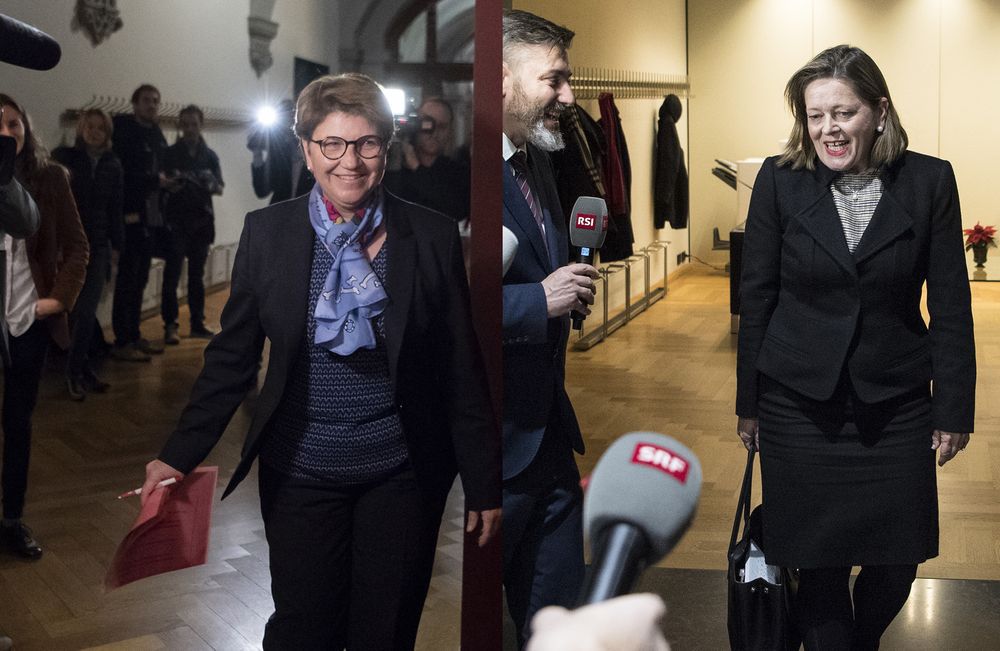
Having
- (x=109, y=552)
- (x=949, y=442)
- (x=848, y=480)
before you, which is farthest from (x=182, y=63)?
(x=949, y=442)

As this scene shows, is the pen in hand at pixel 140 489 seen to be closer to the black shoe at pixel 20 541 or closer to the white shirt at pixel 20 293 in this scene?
the black shoe at pixel 20 541

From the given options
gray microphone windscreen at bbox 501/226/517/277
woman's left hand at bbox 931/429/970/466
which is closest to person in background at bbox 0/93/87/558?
gray microphone windscreen at bbox 501/226/517/277

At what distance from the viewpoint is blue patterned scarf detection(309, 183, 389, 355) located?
2117 millimetres

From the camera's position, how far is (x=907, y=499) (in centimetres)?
254

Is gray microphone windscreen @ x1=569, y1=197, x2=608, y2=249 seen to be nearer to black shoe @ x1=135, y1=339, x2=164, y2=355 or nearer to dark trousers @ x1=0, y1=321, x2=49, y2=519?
black shoe @ x1=135, y1=339, x2=164, y2=355

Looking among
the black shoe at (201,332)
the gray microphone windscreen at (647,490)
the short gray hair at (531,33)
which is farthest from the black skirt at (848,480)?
the gray microphone windscreen at (647,490)

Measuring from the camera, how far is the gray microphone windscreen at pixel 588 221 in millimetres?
2377

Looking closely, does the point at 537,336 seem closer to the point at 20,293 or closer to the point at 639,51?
the point at 639,51

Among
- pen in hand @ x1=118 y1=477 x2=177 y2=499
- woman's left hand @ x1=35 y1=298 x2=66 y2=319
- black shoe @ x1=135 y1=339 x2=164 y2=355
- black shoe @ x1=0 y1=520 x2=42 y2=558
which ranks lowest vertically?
black shoe @ x1=0 y1=520 x2=42 y2=558

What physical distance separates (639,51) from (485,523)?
115 cm

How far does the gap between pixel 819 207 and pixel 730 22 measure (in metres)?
0.60

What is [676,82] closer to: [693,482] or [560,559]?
[560,559]

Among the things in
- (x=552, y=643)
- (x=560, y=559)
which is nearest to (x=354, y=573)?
(x=560, y=559)

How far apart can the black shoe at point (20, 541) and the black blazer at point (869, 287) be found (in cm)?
165
